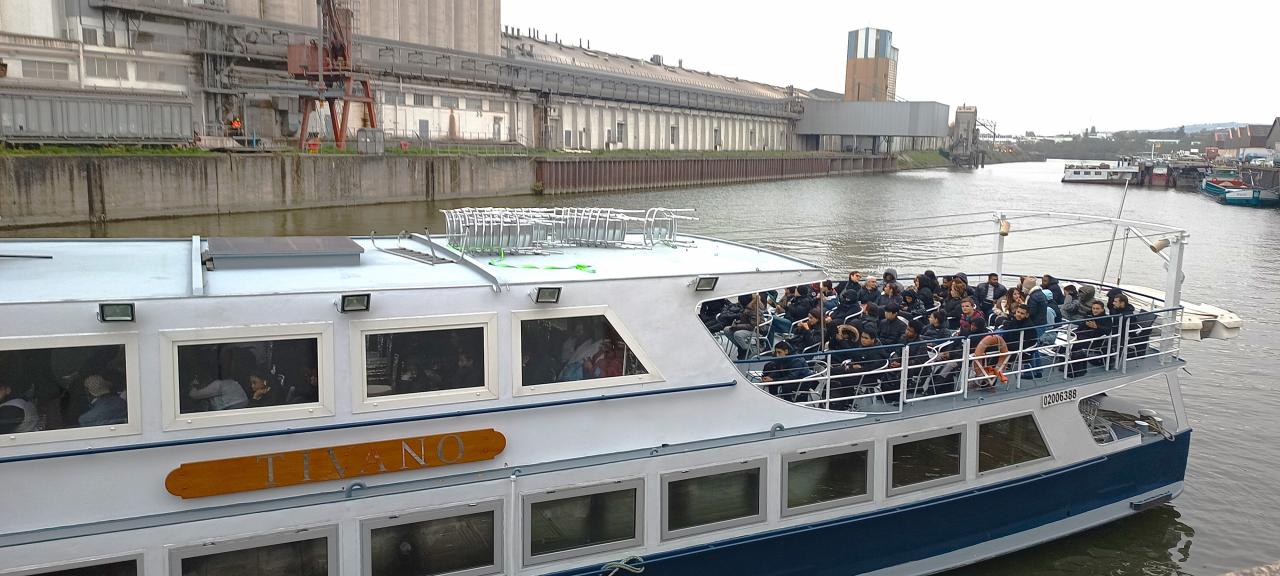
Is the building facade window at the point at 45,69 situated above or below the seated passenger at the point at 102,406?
above

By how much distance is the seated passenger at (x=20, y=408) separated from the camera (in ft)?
18.7

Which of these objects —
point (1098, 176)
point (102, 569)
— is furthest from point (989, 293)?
point (1098, 176)

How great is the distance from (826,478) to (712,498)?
1170mm

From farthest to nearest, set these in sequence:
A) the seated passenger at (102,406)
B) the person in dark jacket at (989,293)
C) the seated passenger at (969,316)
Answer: the person in dark jacket at (989,293), the seated passenger at (969,316), the seated passenger at (102,406)

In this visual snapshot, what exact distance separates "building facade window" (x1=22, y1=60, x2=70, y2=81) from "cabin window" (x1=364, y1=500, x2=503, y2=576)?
38.3m

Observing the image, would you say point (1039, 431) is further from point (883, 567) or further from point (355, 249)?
point (355, 249)

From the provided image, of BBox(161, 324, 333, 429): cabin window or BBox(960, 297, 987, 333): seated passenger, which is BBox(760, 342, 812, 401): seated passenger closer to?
BBox(960, 297, 987, 333): seated passenger

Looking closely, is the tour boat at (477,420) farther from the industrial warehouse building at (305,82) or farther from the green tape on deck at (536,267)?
the industrial warehouse building at (305,82)

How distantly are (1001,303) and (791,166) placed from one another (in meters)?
75.2

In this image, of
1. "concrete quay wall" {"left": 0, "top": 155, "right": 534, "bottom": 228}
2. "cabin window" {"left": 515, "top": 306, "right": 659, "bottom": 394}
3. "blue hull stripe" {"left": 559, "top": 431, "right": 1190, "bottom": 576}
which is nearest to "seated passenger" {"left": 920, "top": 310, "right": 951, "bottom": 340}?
"blue hull stripe" {"left": 559, "top": 431, "right": 1190, "bottom": 576}

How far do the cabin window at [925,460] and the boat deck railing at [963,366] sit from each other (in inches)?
13.4

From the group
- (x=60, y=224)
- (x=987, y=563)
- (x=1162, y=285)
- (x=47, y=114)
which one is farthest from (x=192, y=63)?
(x=987, y=563)

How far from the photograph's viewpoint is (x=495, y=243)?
325 inches

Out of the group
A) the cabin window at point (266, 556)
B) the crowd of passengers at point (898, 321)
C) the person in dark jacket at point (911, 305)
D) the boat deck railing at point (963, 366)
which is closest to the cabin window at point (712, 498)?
the boat deck railing at point (963, 366)
